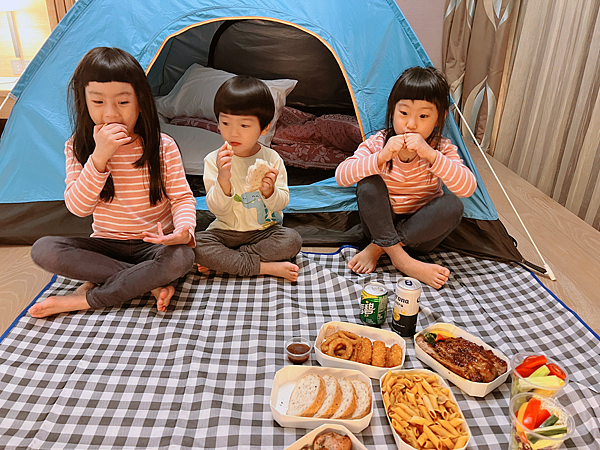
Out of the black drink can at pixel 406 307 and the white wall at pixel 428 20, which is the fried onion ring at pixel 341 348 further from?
the white wall at pixel 428 20

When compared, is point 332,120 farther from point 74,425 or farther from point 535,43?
point 74,425

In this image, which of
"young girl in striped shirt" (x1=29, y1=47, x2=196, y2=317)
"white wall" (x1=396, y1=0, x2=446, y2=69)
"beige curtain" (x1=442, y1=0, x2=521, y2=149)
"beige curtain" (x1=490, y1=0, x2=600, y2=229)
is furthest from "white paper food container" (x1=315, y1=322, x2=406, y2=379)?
"white wall" (x1=396, y1=0, x2=446, y2=69)

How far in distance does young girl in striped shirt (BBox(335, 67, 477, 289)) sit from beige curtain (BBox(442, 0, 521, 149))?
1606mm

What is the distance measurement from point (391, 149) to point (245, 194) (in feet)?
1.64

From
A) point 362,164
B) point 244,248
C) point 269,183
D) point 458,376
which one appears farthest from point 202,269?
point 458,376

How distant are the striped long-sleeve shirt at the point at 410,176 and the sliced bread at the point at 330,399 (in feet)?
2.58

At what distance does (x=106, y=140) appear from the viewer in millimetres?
1286

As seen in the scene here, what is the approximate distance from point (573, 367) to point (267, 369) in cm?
80

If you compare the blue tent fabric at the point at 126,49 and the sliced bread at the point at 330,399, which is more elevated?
the blue tent fabric at the point at 126,49

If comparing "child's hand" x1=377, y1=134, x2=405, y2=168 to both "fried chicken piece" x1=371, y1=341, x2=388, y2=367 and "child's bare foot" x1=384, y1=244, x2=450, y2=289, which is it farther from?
"fried chicken piece" x1=371, y1=341, x2=388, y2=367

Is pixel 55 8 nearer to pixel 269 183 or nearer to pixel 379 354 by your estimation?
pixel 269 183

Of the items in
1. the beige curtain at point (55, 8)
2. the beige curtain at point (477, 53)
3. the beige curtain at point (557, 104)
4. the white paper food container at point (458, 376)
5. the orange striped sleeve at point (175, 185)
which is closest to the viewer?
the white paper food container at point (458, 376)

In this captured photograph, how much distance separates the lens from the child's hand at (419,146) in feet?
5.01

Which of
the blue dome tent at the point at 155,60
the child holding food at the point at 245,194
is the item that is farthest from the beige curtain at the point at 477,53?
the child holding food at the point at 245,194
